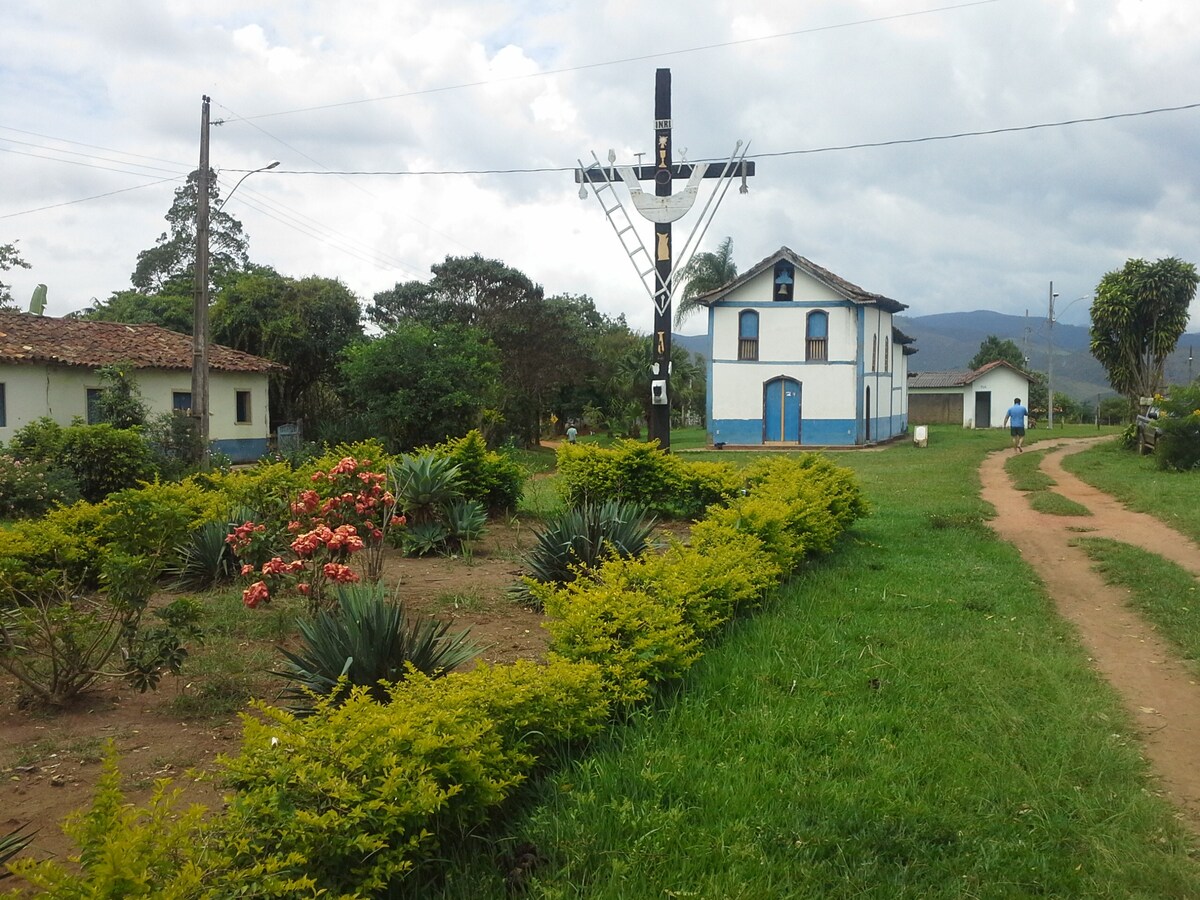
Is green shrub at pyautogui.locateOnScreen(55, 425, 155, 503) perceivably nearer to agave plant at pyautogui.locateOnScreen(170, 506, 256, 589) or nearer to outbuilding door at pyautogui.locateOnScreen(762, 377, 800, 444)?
agave plant at pyautogui.locateOnScreen(170, 506, 256, 589)

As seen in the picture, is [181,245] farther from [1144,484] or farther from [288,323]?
[1144,484]

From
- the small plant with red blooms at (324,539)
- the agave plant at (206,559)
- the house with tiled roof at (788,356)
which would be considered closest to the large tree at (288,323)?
the house with tiled roof at (788,356)

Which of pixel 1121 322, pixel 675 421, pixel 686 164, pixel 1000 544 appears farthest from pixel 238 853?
pixel 675 421

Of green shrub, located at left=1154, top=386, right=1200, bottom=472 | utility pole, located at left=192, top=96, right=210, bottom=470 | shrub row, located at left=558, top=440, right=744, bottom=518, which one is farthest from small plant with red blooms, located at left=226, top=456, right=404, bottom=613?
green shrub, located at left=1154, top=386, right=1200, bottom=472

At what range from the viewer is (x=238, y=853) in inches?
117

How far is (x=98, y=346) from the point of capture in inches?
1089

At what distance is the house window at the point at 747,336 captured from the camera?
118ft

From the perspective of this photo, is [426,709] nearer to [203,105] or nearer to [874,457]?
[203,105]

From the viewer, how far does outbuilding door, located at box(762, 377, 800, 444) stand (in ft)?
118

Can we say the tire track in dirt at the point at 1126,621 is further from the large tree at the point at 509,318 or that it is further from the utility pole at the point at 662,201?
the large tree at the point at 509,318

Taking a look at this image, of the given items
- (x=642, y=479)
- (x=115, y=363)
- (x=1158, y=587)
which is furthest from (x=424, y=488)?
(x=115, y=363)

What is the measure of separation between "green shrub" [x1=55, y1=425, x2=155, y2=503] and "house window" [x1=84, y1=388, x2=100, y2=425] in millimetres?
7870

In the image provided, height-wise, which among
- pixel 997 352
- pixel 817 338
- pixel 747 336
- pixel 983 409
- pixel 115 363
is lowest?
pixel 983 409

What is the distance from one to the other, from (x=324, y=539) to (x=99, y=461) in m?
13.5
